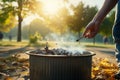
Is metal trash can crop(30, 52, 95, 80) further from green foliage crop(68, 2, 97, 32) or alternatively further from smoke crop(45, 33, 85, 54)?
green foliage crop(68, 2, 97, 32)

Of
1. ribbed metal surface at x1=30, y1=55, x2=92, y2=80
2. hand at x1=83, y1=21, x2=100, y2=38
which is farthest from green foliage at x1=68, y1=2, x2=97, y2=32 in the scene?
hand at x1=83, y1=21, x2=100, y2=38

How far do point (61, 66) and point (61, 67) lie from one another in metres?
0.02

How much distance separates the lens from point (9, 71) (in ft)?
28.9

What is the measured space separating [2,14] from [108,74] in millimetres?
33695

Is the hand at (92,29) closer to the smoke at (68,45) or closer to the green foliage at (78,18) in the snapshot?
the smoke at (68,45)

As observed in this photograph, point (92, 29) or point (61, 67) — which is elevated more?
point (92, 29)

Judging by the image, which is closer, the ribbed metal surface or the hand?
the hand

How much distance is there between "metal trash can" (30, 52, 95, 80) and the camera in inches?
212

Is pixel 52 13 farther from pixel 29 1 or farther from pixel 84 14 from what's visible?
pixel 84 14

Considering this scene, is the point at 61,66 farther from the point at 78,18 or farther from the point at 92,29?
the point at 78,18

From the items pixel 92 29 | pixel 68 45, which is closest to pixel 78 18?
pixel 68 45

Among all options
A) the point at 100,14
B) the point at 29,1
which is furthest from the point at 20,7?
the point at 100,14

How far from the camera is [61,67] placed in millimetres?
5402

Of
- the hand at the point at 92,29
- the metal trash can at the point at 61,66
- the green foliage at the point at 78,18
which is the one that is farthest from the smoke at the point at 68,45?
the green foliage at the point at 78,18
